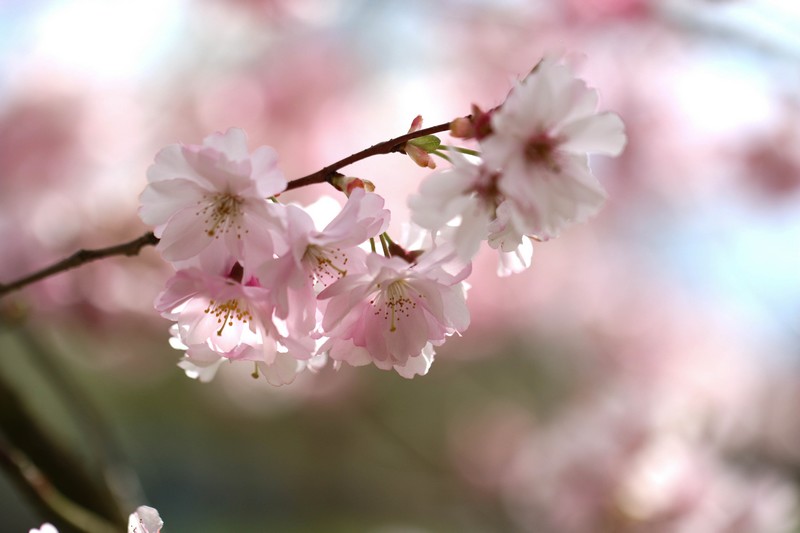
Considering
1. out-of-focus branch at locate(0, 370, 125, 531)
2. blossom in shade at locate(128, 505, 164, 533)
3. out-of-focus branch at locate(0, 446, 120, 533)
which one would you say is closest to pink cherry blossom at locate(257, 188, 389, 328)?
blossom in shade at locate(128, 505, 164, 533)

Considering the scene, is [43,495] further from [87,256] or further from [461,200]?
[461,200]

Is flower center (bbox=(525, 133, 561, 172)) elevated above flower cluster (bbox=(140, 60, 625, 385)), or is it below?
above

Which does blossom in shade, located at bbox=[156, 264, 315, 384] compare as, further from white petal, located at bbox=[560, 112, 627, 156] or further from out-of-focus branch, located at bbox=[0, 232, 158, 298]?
white petal, located at bbox=[560, 112, 627, 156]

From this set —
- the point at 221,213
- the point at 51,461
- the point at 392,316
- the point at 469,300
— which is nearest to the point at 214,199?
the point at 221,213

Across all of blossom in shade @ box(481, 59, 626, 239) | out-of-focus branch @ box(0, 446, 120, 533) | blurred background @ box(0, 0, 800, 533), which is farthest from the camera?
blurred background @ box(0, 0, 800, 533)

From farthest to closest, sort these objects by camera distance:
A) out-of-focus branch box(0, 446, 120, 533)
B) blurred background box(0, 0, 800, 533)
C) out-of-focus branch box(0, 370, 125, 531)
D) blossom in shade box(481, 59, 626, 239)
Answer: blurred background box(0, 0, 800, 533) < out-of-focus branch box(0, 370, 125, 531) < out-of-focus branch box(0, 446, 120, 533) < blossom in shade box(481, 59, 626, 239)

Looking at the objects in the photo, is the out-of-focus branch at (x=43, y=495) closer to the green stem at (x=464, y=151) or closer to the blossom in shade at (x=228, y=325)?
the blossom in shade at (x=228, y=325)

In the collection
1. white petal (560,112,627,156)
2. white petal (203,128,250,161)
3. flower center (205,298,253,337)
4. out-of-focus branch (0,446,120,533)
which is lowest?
out-of-focus branch (0,446,120,533)
